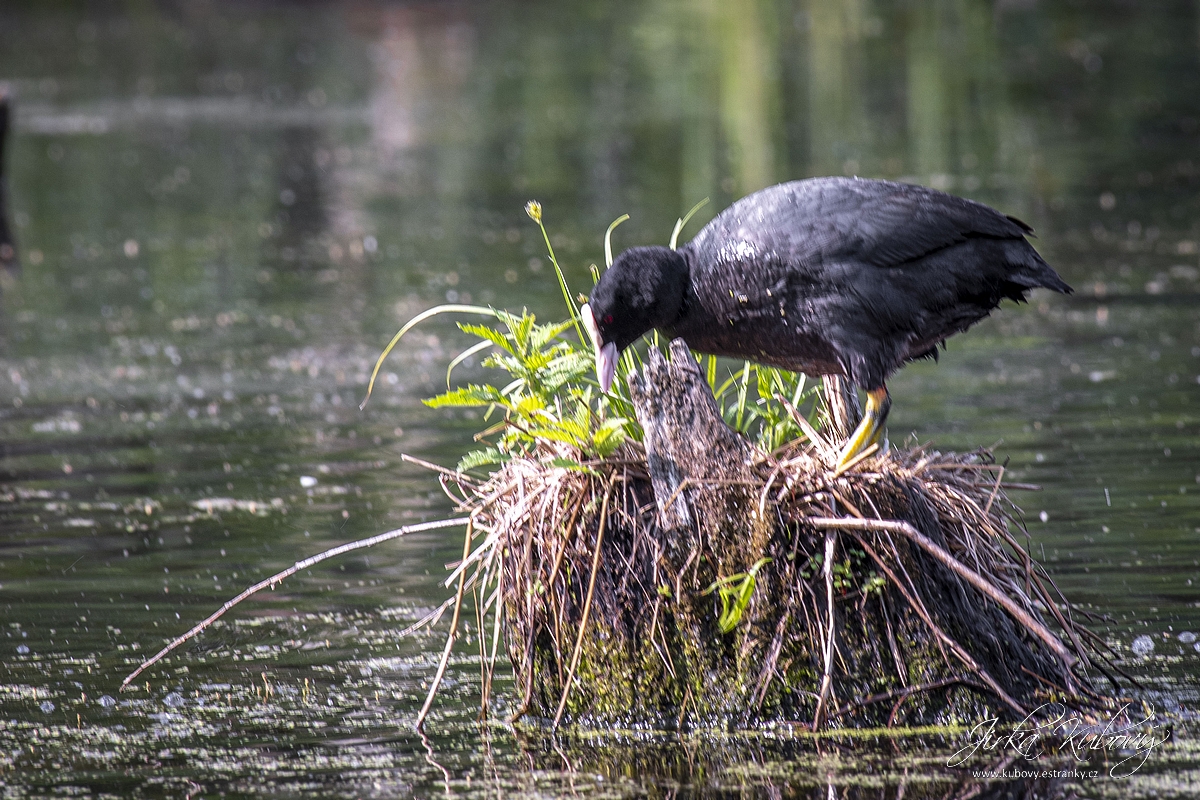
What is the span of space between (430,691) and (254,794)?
0.79m

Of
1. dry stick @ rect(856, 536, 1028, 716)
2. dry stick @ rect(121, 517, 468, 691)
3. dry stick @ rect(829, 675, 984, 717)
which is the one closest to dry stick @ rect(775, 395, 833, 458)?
dry stick @ rect(856, 536, 1028, 716)

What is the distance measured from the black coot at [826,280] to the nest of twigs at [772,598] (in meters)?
0.28

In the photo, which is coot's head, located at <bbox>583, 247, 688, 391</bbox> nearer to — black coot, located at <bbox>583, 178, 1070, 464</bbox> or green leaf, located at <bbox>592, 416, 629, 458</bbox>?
black coot, located at <bbox>583, 178, 1070, 464</bbox>

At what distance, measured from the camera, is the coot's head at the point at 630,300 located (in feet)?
18.0

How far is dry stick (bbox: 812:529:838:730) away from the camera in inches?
203

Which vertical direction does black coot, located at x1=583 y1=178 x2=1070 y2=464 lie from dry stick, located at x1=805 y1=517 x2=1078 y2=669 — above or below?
above

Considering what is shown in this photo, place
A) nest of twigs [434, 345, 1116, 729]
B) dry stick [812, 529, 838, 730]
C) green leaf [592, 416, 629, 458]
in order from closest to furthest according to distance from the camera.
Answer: dry stick [812, 529, 838, 730]
nest of twigs [434, 345, 1116, 729]
green leaf [592, 416, 629, 458]

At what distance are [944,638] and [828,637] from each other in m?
0.33

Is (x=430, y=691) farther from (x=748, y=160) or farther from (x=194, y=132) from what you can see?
(x=194, y=132)

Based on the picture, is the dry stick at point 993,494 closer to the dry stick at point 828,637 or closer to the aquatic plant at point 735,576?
the aquatic plant at point 735,576

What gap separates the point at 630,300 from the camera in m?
5.49

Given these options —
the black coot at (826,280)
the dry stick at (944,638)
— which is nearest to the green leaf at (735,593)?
the dry stick at (944,638)

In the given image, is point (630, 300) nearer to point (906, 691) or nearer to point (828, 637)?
point (828, 637)

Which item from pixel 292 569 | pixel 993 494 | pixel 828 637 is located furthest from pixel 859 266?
pixel 292 569
